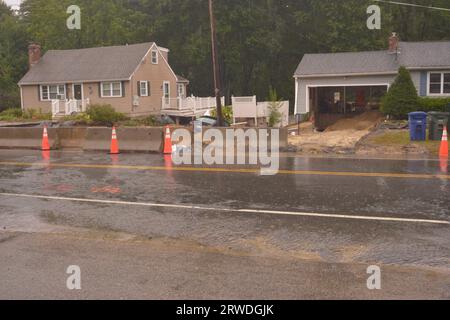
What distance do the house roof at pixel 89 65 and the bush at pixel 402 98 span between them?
2025 cm

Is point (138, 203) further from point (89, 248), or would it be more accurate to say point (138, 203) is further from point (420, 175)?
point (420, 175)

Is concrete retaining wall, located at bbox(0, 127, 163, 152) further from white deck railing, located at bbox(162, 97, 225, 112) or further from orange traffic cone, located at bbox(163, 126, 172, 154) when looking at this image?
white deck railing, located at bbox(162, 97, 225, 112)

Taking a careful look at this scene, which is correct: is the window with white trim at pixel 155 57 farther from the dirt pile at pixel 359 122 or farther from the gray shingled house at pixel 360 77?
the dirt pile at pixel 359 122

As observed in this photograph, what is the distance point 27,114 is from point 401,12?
36.4 m

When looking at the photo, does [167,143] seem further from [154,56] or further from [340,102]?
[154,56]

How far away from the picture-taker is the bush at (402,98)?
89.6 ft

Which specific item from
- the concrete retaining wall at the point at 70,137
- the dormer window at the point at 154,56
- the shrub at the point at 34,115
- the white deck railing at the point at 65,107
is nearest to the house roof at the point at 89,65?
the dormer window at the point at 154,56

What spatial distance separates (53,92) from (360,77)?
24623 mm

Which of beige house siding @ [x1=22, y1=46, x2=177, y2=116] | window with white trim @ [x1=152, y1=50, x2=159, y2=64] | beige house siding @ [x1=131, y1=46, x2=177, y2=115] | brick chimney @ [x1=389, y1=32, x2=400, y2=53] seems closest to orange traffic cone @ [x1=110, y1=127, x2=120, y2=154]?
brick chimney @ [x1=389, y1=32, x2=400, y2=53]

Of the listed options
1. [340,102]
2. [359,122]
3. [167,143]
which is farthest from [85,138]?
[340,102]

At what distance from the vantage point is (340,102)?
3481cm

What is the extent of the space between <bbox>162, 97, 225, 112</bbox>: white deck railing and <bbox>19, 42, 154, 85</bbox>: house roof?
4607 millimetres

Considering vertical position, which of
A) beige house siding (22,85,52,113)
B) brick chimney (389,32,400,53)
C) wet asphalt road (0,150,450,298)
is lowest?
wet asphalt road (0,150,450,298)

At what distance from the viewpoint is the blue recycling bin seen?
1881 cm
